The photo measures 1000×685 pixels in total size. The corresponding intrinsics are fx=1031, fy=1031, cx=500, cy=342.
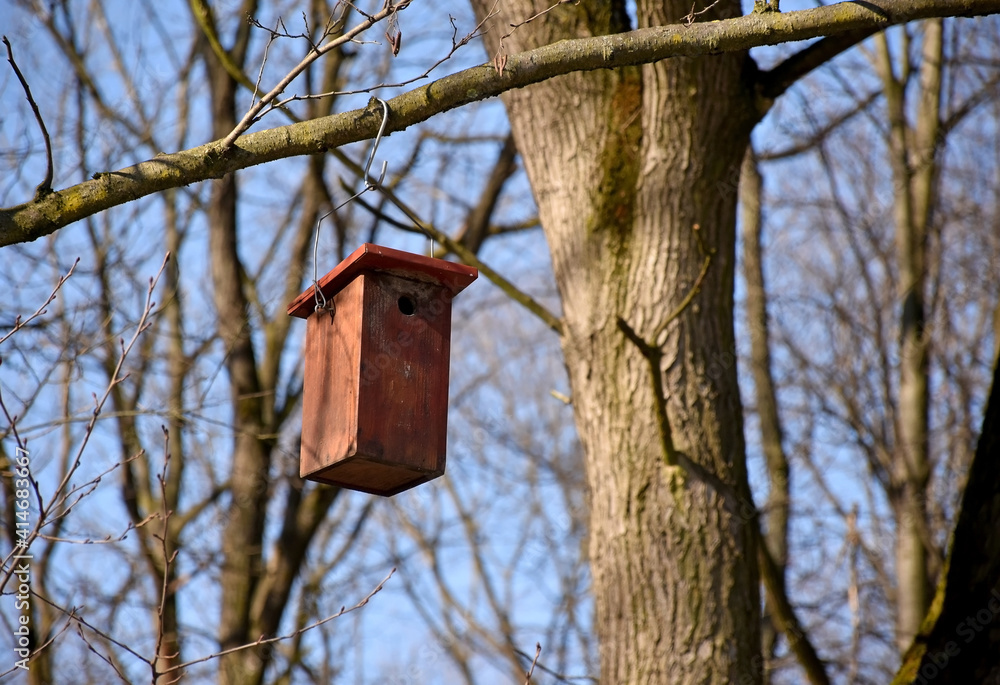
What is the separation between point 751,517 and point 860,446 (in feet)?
13.1

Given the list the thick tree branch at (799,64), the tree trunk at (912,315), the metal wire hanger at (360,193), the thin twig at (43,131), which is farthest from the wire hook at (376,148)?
the tree trunk at (912,315)

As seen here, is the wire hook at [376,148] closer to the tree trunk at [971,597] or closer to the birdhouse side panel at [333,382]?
the birdhouse side panel at [333,382]

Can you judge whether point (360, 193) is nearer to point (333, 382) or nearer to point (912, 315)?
point (333, 382)

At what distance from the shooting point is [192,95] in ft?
28.5

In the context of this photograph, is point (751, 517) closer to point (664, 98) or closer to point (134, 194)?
point (664, 98)

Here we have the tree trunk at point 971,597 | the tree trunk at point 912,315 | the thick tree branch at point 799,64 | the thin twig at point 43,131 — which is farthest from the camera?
the tree trunk at point 912,315

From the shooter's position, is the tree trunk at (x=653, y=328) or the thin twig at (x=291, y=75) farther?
the tree trunk at (x=653, y=328)

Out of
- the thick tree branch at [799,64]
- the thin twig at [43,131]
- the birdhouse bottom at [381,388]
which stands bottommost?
the birdhouse bottom at [381,388]

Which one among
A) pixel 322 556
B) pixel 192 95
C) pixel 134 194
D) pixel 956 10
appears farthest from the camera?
pixel 322 556

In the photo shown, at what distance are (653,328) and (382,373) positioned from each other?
47.8 inches

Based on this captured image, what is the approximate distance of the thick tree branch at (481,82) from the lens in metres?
2.27

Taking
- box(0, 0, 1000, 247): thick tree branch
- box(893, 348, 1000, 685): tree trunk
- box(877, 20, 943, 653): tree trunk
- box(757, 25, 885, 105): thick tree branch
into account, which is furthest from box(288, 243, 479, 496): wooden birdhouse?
box(877, 20, 943, 653): tree trunk

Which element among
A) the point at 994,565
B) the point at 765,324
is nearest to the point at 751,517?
the point at 994,565

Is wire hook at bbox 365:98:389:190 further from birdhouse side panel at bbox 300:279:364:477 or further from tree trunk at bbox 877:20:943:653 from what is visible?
tree trunk at bbox 877:20:943:653
